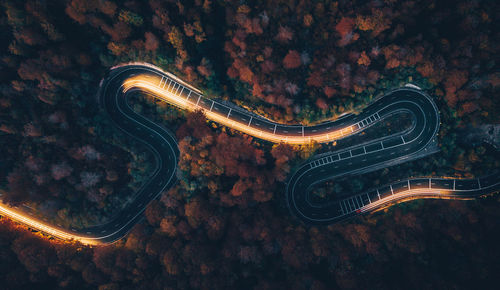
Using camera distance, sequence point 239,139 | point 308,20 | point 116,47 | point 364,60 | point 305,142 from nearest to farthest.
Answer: point 308,20
point 364,60
point 116,47
point 239,139
point 305,142

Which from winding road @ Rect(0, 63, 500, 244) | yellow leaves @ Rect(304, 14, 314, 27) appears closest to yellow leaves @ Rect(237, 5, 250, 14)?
yellow leaves @ Rect(304, 14, 314, 27)

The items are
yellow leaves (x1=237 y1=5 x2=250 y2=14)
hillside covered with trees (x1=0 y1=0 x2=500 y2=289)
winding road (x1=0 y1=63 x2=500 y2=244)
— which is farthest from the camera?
winding road (x1=0 y1=63 x2=500 y2=244)

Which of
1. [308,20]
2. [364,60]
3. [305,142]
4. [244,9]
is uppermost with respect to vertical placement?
[308,20]

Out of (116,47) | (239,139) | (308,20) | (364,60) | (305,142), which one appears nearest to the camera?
(308,20)

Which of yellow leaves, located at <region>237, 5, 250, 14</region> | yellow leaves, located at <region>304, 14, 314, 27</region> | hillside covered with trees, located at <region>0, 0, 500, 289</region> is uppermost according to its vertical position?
yellow leaves, located at <region>304, 14, 314, 27</region>

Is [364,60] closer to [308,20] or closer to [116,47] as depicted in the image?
[308,20]

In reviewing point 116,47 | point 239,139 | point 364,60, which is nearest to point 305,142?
point 239,139

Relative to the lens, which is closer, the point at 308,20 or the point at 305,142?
the point at 308,20

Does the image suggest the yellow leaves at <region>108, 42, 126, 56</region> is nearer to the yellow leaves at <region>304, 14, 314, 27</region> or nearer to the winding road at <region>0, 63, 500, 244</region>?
the winding road at <region>0, 63, 500, 244</region>
